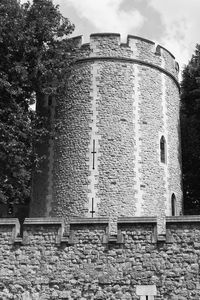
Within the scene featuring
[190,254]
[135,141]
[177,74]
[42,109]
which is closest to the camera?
[190,254]

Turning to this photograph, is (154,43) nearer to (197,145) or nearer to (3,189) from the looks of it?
(197,145)

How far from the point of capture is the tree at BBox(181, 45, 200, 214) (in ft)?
70.8

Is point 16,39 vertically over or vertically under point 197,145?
over

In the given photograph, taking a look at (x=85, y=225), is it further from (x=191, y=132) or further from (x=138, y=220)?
(x=191, y=132)

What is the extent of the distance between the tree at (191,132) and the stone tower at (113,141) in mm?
3165

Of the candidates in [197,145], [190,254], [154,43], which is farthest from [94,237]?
[197,145]

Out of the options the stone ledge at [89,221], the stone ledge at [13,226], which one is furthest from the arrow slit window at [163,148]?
the stone ledge at [13,226]

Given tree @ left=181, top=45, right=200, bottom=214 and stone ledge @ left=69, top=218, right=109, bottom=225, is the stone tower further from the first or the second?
stone ledge @ left=69, top=218, right=109, bottom=225

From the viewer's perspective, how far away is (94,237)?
10.7m

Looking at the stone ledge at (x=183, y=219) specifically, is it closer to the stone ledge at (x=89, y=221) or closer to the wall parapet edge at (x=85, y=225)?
the wall parapet edge at (x=85, y=225)

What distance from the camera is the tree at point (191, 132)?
70.8ft

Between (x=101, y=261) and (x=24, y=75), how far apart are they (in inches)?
305

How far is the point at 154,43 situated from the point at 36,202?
292 inches

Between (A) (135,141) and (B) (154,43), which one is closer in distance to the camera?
(A) (135,141)
